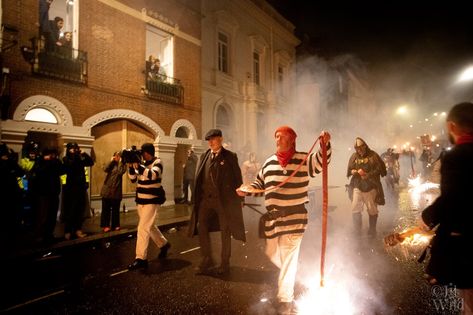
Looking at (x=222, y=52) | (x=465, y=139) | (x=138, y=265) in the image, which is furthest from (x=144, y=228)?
(x=222, y=52)

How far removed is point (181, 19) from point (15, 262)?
11121 mm

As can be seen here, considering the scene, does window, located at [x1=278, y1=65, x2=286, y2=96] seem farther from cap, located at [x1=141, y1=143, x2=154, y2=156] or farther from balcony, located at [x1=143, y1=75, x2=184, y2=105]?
cap, located at [x1=141, y1=143, x2=154, y2=156]

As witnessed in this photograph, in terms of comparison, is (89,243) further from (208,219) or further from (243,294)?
(243,294)

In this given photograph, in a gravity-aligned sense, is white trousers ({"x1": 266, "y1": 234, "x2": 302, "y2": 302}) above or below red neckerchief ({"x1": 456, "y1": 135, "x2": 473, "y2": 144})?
below

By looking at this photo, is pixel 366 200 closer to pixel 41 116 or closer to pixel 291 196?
pixel 291 196

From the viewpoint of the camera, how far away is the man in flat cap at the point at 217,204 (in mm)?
4406

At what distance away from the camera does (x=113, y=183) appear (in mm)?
7102

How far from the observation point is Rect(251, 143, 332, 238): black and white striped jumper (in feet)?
10.8

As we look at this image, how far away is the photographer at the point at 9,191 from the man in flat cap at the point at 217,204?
435 centimetres

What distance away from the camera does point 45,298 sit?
12.3 ft

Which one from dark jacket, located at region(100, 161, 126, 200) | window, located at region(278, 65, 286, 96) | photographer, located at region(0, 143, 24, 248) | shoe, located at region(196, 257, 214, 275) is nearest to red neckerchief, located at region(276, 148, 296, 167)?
shoe, located at region(196, 257, 214, 275)

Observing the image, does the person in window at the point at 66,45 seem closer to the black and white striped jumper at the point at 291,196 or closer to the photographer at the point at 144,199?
the photographer at the point at 144,199

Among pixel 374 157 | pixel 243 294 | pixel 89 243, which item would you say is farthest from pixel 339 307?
pixel 89 243

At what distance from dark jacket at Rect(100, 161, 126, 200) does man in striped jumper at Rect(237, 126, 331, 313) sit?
15.9 ft
